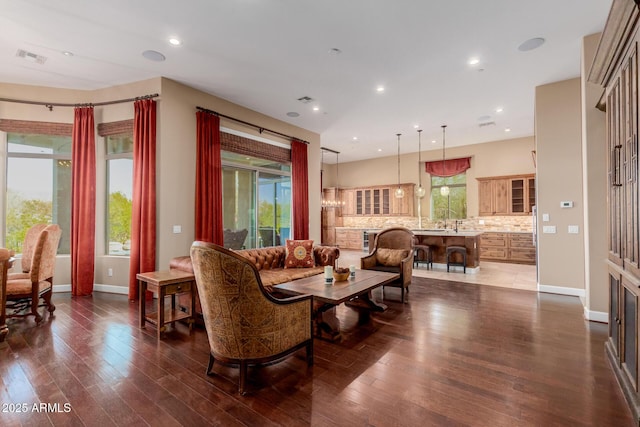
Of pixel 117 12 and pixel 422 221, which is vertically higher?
pixel 117 12

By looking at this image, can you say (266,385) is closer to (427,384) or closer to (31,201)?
(427,384)

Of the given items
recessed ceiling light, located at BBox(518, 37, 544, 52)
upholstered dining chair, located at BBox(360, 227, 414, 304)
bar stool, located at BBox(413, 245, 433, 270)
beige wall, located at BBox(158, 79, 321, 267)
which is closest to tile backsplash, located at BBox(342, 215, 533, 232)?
bar stool, located at BBox(413, 245, 433, 270)

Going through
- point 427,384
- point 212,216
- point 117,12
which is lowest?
point 427,384

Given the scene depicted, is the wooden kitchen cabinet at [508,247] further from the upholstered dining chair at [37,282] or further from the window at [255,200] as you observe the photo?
the upholstered dining chair at [37,282]

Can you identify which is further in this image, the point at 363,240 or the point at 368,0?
the point at 363,240

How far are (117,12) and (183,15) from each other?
0.69m

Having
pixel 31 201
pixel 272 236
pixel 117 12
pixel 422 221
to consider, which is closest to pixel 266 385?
pixel 117 12

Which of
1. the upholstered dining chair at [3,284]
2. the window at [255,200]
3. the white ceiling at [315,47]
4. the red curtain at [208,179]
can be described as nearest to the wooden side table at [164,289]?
the upholstered dining chair at [3,284]

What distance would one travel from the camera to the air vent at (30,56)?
3971 mm

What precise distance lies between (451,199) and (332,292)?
323 inches

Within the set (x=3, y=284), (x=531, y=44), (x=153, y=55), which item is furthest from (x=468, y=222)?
(x=3, y=284)

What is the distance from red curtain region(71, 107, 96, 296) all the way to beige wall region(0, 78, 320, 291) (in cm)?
14

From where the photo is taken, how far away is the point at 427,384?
2.31 metres

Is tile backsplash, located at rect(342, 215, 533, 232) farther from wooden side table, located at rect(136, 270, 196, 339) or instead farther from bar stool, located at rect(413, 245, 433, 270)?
wooden side table, located at rect(136, 270, 196, 339)
